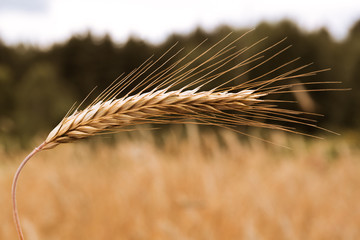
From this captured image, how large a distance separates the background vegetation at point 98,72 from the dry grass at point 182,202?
7.77m

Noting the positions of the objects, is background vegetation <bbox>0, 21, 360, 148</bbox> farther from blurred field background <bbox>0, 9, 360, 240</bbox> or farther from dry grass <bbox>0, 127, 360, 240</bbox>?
dry grass <bbox>0, 127, 360, 240</bbox>

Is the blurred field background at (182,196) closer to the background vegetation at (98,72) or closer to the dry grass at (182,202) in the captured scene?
the dry grass at (182,202)

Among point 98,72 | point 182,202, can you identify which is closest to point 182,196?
point 182,202

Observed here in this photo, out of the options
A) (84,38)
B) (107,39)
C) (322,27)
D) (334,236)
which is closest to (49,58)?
(84,38)

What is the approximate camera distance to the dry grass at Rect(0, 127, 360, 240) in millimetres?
2941

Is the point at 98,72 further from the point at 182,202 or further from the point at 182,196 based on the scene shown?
the point at 182,202

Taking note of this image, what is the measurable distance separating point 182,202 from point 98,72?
1394 centimetres

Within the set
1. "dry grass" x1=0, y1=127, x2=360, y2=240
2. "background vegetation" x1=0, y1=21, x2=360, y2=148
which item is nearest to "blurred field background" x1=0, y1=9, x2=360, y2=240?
"dry grass" x1=0, y1=127, x2=360, y2=240

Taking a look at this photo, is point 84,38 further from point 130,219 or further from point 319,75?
point 130,219

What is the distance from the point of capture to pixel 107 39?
17.1 m

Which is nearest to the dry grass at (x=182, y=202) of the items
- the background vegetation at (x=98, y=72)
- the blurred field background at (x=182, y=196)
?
the blurred field background at (x=182, y=196)

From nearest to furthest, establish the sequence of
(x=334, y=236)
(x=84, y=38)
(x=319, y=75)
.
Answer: (x=334, y=236) → (x=319, y=75) → (x=84, y=38)

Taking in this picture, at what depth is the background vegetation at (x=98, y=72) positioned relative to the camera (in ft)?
45.3

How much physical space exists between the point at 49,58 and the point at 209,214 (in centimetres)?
1710
